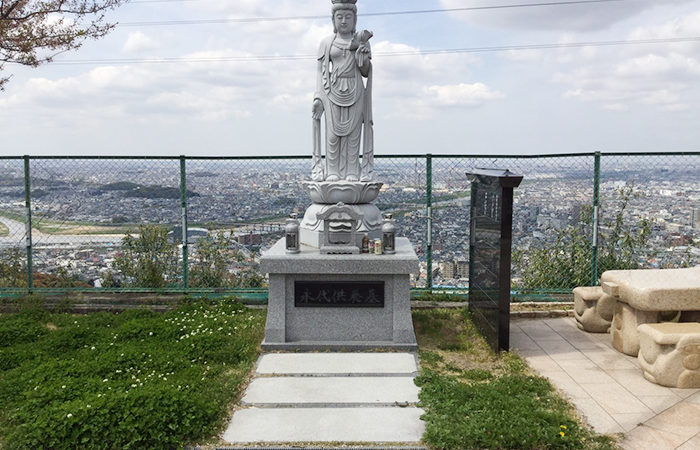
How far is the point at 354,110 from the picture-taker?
6.83 m

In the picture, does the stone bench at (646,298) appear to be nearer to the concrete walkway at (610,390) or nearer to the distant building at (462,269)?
the concrete walkway at (610,390)

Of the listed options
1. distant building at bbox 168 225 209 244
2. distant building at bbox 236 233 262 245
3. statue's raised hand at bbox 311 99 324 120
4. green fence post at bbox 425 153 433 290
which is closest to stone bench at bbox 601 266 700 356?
green fence post at bbox 425 153 433 290

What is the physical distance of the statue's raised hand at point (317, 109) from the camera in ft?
22.8

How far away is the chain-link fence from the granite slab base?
214cm

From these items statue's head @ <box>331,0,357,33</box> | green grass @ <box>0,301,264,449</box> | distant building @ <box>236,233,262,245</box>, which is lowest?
green grass @ <box>0,301,264,449</box>

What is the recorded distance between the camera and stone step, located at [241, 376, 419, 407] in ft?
15.4

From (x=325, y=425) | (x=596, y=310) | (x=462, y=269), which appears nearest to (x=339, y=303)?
(x=325, y=425)

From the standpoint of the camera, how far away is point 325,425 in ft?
14.0

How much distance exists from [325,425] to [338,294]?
1.99 metres

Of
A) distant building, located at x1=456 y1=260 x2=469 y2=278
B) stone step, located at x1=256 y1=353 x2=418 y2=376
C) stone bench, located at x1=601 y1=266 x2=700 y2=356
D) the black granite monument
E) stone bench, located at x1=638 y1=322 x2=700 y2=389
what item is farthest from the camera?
distant building, located at x1=456 y1=260 x2=469 y2=278

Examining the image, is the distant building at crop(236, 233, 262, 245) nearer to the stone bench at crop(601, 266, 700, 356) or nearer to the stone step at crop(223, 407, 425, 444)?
the stone step at crop(223, 407, 425, 444)

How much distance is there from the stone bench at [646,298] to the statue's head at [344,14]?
12.7 ft

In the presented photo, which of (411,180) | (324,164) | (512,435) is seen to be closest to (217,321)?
(324,164)

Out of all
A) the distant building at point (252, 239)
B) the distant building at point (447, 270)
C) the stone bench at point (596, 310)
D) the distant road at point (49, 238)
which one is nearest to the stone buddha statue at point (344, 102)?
the distant building at point (252, 239)
